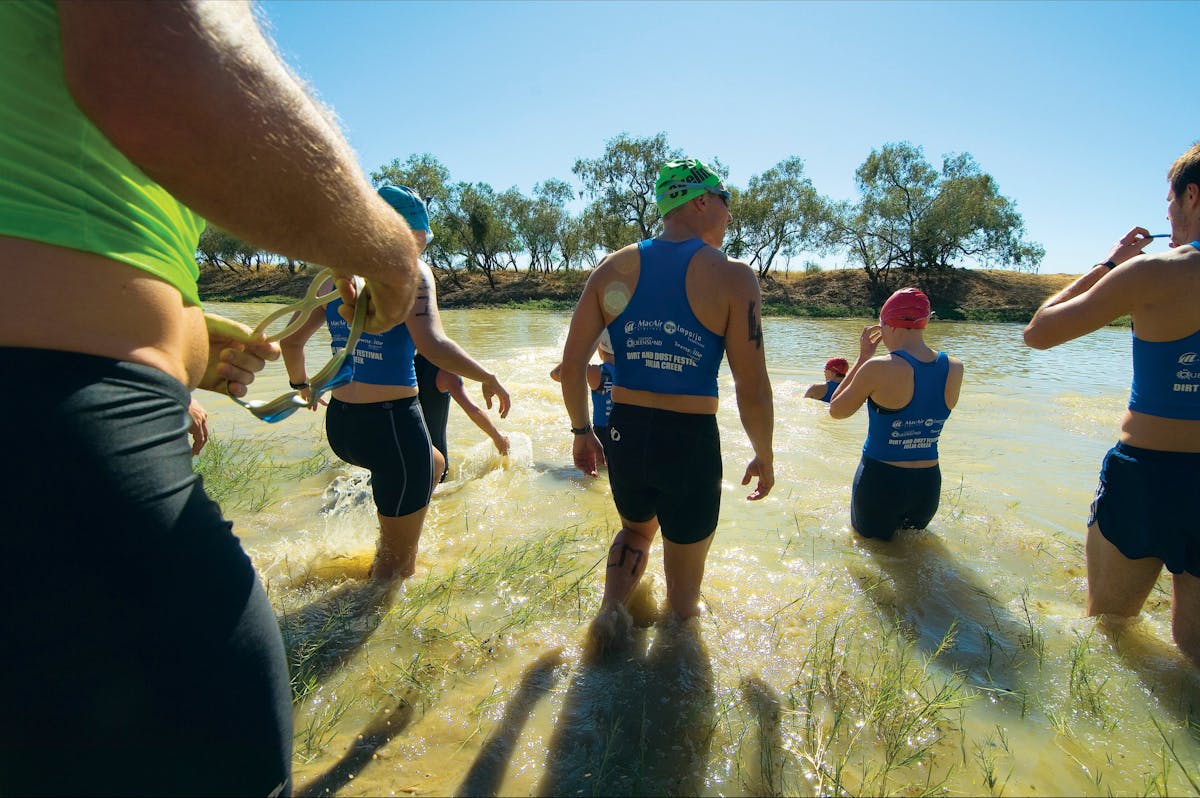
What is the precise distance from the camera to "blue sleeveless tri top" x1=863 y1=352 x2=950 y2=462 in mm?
3943

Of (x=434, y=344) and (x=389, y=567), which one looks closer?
(x=434, y=344)

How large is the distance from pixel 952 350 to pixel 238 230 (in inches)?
865

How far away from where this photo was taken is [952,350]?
19438 millimetres

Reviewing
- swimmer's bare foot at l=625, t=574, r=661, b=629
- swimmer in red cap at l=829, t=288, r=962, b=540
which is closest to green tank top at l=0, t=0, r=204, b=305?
swimmer's bare foot at l=625, t=574, r=661, b=629

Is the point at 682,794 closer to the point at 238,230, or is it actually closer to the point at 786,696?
the point at 786,696

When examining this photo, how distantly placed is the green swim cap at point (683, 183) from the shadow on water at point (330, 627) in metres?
2.58

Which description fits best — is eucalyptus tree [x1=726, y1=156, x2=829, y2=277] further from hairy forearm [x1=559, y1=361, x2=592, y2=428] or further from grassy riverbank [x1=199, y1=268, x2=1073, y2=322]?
hairy forearm [x1=559, y1=361, x2=592, y2=428]

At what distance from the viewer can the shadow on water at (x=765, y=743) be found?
2133 mm

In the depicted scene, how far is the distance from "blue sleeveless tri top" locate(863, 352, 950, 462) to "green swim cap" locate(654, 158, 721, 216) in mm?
1900

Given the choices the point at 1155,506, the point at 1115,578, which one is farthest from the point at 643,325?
the point at 1115,578

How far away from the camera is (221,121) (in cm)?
99

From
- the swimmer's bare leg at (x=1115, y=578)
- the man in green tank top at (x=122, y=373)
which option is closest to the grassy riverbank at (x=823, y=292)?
the swimmer's bare leg at (x=1115, y=578)

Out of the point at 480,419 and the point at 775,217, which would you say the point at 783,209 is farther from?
the point at 480,419

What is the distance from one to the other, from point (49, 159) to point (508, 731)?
227 centimetres
